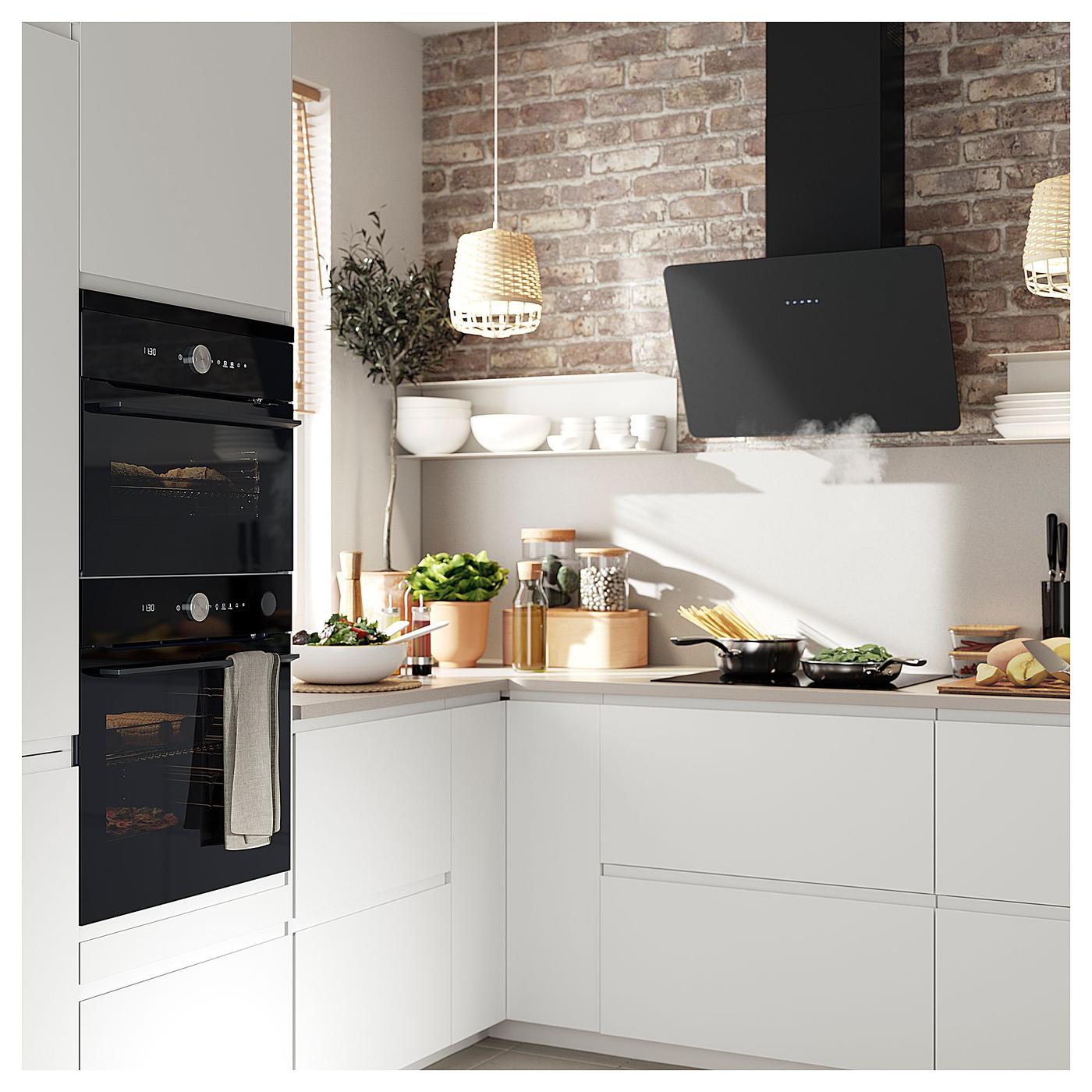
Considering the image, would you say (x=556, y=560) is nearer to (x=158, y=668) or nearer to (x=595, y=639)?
(x=595, y=639)

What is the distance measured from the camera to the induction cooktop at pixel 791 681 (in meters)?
3.17

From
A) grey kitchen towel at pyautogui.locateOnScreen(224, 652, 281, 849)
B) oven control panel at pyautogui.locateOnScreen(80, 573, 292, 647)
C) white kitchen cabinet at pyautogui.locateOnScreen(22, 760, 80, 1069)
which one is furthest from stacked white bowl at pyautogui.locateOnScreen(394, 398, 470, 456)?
white kitchen cabinet at pyautogui.locateOnScreen(22, 760, 80, 1069)

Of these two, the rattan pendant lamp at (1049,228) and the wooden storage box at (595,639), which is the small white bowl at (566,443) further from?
the rattan pendant lamp at (1049,228)

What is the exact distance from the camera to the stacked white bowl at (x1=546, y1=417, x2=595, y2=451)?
3994 millimetres

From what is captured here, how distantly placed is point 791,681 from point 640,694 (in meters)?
0.37

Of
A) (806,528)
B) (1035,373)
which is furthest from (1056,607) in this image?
(806,528)

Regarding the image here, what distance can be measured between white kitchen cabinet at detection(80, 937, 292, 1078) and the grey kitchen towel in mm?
242

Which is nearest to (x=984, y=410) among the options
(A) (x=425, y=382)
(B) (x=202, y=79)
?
(A) (x=425, y=382)

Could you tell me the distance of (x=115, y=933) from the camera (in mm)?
2244

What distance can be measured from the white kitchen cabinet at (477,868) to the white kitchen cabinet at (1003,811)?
109cm

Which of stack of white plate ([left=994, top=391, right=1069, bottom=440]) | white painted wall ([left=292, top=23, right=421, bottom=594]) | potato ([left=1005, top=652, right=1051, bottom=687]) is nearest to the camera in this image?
potato ([left=1005, top=652, right=1051, bottom=687])

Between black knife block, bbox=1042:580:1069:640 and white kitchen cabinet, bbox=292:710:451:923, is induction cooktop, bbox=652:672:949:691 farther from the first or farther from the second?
white kitchen cabinet, bbox=292:710:451:923

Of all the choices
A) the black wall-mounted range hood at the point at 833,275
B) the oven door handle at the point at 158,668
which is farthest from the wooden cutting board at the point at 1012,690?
the oven door handle at the point at 158,668

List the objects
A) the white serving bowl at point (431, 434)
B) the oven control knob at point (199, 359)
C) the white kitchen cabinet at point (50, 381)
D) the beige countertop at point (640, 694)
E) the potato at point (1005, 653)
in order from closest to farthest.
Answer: the white kitchen cabinet at point (50, 381)
the oven control knob at point (199, 359)
the beige countertop at point (640, 694)
the potato at point (1005, 653)
the white serving bowl at point (431, 434)
